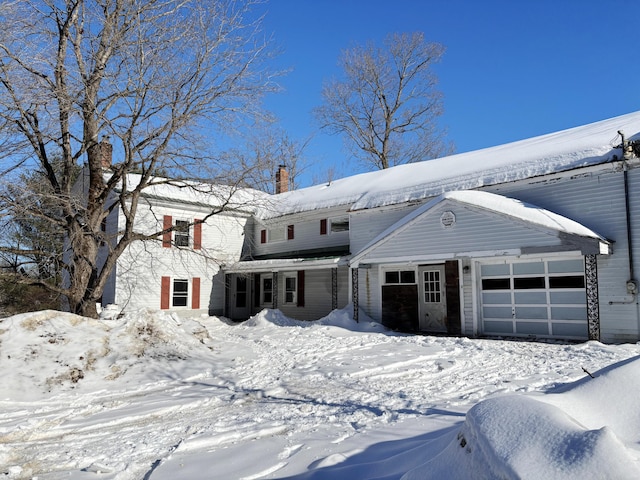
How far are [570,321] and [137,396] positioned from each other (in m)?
11.6

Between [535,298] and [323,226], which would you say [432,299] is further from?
[323,226]

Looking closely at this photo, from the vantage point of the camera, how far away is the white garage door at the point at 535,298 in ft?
44.6

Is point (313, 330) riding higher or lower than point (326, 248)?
lower

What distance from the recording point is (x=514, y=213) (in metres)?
13.6

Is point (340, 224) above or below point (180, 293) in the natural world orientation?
above

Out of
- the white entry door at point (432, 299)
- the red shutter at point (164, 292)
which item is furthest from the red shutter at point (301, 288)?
the white entry door at point (432, 299)

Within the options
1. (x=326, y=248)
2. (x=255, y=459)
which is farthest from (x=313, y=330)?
(x=255, y=459)

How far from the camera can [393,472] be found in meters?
4.00

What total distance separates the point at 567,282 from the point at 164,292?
16.4 metres

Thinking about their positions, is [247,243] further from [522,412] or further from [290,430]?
[522,412]

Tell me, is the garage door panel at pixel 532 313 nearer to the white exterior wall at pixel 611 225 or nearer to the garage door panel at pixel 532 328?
the garage door panel at pixel 532 328

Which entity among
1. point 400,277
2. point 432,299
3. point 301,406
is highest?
point 400,277

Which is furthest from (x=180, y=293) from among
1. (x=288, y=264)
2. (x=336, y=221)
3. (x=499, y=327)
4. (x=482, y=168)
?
(x=482, y=168)

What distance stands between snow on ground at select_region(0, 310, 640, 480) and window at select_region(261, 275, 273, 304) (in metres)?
10.1
